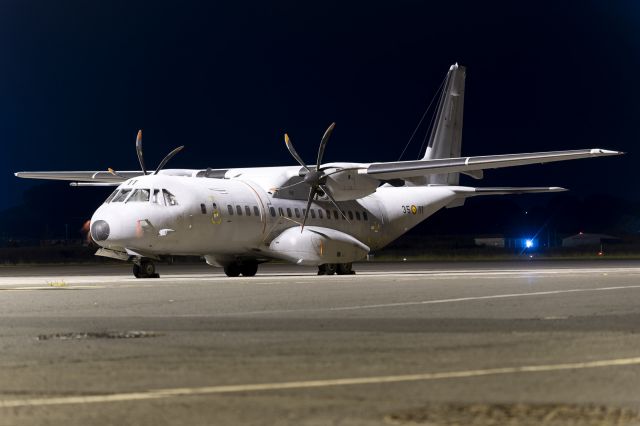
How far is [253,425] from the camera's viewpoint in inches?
242

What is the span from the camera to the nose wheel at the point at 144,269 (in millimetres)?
34281

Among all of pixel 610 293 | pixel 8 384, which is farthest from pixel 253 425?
pixel 610 293

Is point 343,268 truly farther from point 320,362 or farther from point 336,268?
point 320,362

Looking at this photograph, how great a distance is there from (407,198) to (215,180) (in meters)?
9.83

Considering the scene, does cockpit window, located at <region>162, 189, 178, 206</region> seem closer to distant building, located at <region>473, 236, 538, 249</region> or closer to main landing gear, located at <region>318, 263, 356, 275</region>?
main landing gear, located at <region>318, 263, 356, 275</region>

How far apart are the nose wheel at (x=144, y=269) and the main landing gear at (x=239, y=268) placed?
522 centimetres

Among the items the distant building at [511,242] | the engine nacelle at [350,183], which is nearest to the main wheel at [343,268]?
the engine nacelle at [350,183]

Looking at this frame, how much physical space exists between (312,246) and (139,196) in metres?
6.94

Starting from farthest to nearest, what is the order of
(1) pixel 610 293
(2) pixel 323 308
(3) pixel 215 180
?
(3) pixel 215 180 < (1) pixel 610 293 < (2) pixel 323 308

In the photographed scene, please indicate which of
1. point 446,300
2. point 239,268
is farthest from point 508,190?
point 446,300

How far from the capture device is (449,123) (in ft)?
158

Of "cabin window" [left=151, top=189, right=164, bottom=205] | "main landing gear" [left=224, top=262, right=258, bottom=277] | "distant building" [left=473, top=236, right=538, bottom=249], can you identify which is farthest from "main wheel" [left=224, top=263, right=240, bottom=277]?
"distant building" [left=473, top=236, right=538, bottom=249]

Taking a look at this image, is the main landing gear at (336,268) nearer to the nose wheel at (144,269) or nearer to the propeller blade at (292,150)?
the propeller blade at (292,150)

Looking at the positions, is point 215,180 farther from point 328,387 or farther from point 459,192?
point 328,387
